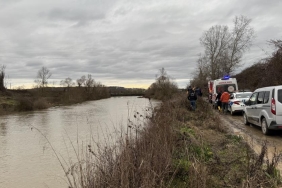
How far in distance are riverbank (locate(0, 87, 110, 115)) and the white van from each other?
31639 millimetres

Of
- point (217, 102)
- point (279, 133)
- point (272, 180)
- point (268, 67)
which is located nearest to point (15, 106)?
point (217, 102)

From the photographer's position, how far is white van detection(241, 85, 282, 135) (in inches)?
372

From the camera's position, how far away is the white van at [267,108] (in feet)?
31.0

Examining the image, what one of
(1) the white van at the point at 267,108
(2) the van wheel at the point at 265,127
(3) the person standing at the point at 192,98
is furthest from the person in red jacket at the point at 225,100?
(2) the van wheel at the point at 265,127

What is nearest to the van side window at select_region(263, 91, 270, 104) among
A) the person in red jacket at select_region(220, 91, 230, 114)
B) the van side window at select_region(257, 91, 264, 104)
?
the van side window at select_region(257, 91, 264, 104)

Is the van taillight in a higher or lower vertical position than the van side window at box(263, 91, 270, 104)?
lower

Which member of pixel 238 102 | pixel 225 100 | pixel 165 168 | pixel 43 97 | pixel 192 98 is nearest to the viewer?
pixel 165 168

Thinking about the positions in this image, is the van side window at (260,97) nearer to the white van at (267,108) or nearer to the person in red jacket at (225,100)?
the white van at (267,108)

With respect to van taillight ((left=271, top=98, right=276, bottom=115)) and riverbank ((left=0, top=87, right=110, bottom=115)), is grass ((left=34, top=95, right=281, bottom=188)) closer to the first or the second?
van taillight ((left=271, top=98, right=276, bottom=115))

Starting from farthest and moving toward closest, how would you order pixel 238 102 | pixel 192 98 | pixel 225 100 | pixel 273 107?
pixel 225 100 → pixel 192 98 → pixel 238 102 → pixel 273 107

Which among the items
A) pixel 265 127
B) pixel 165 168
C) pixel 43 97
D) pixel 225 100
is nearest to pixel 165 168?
pixel 165 168

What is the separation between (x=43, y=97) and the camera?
53875 millimetres

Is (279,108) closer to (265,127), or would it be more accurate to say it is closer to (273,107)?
(273,107)

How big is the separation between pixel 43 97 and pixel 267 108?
4909 cm
